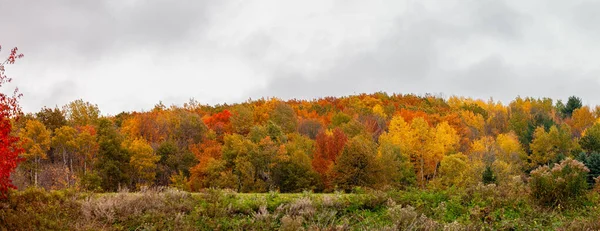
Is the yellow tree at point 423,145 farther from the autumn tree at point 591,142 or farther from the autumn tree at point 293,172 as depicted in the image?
the autumn tree at point 591,142

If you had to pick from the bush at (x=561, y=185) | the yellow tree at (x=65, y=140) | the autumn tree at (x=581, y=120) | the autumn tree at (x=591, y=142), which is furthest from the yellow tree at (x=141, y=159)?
the autumn tree at (x=581, y=120)

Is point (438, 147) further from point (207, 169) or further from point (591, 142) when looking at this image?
point (207, 169)

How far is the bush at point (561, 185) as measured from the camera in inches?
545

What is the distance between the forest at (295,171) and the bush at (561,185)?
0.04m

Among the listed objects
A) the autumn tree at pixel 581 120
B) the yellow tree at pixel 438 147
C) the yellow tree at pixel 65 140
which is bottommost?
the yellow tree at pixel 438 147

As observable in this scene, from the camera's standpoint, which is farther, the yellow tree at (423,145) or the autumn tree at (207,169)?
the yellow tree at (423,145)

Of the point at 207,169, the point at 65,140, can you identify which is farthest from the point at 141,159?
the point at 65,140

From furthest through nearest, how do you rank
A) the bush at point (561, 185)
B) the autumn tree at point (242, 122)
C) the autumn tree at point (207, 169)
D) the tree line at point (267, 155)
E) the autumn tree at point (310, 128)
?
the autumn tree at point (310, 128), the autumn tree at point (242, 122), the autumn tree at point (207, 169), the tree line at point (267, 155), the bush at point (561, 185)

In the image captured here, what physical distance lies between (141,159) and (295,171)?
12.3 metres

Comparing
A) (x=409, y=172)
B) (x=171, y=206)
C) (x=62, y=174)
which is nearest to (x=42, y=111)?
(x=62, y=174)

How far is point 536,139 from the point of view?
52031 millimetres

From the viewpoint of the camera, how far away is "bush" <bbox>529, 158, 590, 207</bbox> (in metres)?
13.8

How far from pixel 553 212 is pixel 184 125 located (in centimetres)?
4559

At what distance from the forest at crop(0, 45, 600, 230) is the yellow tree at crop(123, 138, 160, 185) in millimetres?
125
